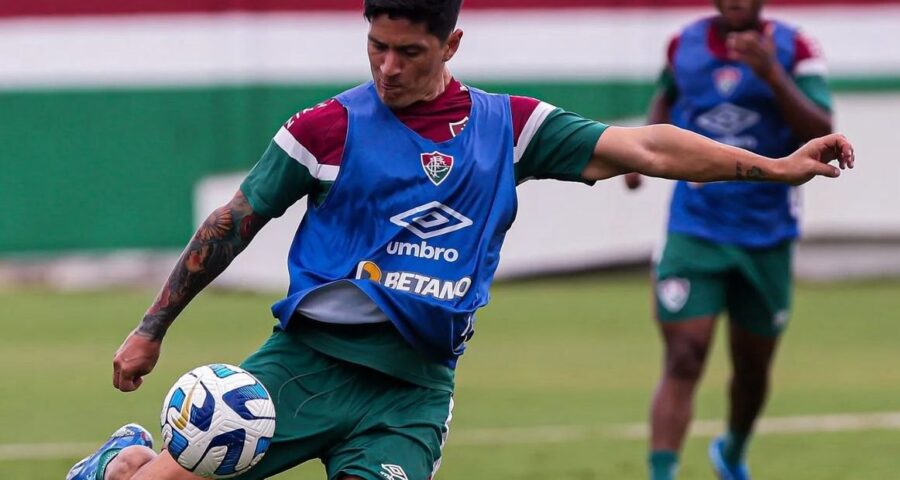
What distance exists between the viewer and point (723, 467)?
818 centimetres

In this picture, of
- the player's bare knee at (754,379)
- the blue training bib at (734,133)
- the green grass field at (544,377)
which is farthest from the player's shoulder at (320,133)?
the player's bare knee at (754,379)

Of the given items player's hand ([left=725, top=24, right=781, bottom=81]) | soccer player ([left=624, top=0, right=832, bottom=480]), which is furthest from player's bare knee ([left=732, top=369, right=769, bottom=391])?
player's hand ([left=725, top=24, right=781, bottom=81])

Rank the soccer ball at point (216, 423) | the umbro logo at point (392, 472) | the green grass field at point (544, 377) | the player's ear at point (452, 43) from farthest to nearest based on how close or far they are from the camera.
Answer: the green grass field at point (544, 377), the player's ear at point (452, 43), the umbro logo at point (392, 472), the soccer ball at point (216, 423)

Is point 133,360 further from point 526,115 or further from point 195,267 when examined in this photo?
point 526,115

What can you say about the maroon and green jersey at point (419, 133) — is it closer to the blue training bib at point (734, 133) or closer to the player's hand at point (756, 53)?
the player's hand at point (756, 53)

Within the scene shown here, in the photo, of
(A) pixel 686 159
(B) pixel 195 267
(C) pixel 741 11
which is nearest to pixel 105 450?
(B) pixel 195 267

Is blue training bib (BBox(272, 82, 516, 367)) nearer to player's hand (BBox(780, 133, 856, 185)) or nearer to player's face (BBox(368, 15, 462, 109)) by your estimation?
player's face (BBox(368, 15, 462, 109))

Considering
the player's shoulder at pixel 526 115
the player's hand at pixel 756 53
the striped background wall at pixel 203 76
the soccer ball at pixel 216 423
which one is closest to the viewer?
the soccer ball at pixel 216 423

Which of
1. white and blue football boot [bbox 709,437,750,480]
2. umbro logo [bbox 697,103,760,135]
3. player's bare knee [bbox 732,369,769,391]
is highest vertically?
umbro logo [bbox 697,103,760,135]

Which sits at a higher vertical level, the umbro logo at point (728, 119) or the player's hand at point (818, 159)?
the player's hand at point (818, 159)

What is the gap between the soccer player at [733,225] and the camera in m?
7.61

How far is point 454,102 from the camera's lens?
17.3ft

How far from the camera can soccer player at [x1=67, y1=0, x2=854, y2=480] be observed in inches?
199

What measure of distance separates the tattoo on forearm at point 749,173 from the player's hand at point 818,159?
0.26ft
